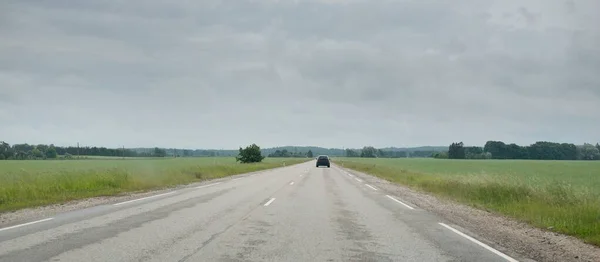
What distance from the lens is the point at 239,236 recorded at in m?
9.68

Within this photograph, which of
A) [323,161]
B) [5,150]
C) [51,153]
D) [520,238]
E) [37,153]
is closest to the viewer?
[520,238]

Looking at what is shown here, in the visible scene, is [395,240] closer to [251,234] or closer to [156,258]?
[251,234]

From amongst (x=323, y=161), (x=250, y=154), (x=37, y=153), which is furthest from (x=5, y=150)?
(x=323, y=161)

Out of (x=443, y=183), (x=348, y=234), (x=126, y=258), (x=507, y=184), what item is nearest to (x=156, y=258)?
(x=126, y=258)

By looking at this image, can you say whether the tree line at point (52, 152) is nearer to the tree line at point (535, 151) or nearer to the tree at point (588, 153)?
the tree line at point (535, 151)

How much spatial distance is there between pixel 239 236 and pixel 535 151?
178m

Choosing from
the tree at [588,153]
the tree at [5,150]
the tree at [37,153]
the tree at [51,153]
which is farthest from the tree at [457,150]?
the tree at [5,150]

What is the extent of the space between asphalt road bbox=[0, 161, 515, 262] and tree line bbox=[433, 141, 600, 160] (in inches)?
6717

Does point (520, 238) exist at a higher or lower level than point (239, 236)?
lower

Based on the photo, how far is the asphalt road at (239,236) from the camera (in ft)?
25.6

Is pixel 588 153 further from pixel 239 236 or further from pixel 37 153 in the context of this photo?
pixel 239 236

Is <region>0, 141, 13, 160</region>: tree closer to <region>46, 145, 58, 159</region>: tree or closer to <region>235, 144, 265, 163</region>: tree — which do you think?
<region>46, 145, 58, 159</region>: tree

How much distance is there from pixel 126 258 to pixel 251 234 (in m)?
3.00

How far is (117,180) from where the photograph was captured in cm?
2506
